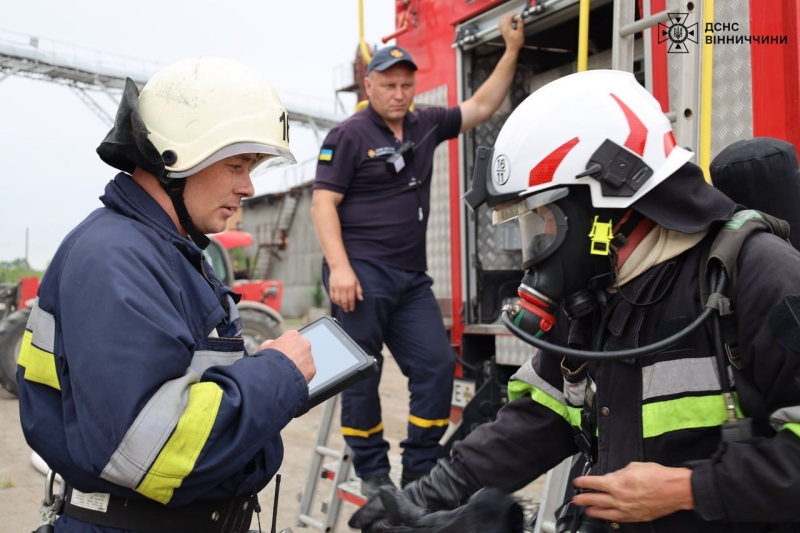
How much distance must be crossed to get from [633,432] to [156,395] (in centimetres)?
102

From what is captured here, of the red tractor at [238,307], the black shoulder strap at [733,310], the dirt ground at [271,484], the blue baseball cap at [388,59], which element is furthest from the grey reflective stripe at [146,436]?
the red tractor at [238,307]

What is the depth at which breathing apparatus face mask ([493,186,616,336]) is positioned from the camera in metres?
1.67

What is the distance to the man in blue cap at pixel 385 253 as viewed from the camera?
11.7 ft

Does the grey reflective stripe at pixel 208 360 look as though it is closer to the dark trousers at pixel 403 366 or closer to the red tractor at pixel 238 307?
the dark trousers at pixel 403 366

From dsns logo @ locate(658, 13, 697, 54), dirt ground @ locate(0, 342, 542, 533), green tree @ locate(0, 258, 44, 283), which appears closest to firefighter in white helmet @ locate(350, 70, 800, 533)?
dsns logo @ locate(658, 13, 697, 54)

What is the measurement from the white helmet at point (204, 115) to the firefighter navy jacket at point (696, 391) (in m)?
0.93

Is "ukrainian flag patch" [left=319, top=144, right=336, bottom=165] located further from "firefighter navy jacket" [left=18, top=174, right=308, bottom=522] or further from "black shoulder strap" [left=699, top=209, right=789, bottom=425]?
"black shoulder strap" [left=699, top=209, right=789, bottom=425]

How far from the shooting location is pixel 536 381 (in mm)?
1978

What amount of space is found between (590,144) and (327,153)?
215 cm

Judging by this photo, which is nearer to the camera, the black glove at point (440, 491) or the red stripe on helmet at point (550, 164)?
the red stripe on helmet at point (550, 164)

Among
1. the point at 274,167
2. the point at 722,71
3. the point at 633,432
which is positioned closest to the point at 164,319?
the point at 274,167

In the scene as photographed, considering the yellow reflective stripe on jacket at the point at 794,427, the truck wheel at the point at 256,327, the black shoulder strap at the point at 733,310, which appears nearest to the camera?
the yellow reflective stripe on jacket at the point at 794,427

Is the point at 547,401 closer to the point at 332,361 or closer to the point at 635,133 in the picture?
the point at 332,361

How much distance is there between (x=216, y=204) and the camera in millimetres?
1838
